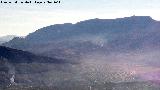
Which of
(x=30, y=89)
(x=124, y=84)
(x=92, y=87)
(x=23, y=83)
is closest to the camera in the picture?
(x=30, y=89)

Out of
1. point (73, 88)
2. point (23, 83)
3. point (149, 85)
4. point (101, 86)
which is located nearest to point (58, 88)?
point (73, 88)

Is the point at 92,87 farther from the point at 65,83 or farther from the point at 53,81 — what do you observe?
the point at 53,81

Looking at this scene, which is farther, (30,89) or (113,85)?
(113,85)

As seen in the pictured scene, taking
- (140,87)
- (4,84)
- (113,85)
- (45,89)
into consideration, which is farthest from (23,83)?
(140,87)

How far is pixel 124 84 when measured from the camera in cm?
18300

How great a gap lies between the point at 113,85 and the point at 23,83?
53.5 metres

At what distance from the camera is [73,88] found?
165 m

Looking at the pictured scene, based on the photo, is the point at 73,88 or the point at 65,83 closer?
the point at 73,88

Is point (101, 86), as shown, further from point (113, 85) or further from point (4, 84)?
point (4, 84)

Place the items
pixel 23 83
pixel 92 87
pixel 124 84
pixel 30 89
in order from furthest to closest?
1. pixel 23 83
2. pixel 124 84
3. pixel 92 87
4. pixel 30 89

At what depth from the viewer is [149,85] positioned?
184 m

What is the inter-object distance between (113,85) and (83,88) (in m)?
22.0

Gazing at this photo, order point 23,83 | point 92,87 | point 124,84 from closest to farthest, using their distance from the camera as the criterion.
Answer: point 92,87 → point 124,84 → point 23,83

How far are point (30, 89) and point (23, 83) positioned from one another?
36737 mm
